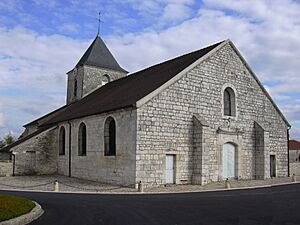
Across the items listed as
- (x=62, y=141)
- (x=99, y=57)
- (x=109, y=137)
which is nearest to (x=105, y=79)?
(x=99, y=57)

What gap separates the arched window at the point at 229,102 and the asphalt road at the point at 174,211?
9.51m

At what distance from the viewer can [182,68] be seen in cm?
2031

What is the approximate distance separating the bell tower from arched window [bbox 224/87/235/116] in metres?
15.6

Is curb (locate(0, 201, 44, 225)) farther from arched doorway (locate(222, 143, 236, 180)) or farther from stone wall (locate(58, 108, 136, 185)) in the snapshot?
arched doorway (locate(222, 143, 236, 180))

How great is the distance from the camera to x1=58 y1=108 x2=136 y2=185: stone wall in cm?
1789

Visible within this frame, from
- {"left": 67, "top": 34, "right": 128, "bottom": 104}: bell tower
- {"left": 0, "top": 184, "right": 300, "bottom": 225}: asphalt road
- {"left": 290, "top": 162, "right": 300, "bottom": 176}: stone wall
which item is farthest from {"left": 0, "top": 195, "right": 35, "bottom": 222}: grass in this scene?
{"left": 67, "top": 34, "right": 128, "bottom": 104}: bell tower

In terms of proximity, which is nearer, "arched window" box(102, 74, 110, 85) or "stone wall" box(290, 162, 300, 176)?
"stone wall" box(290, 162, 300, 176)

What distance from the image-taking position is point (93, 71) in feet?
114

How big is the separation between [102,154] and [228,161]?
24.4ft

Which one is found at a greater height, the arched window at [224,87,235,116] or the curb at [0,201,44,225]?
the arched window at [224,87,235,116]

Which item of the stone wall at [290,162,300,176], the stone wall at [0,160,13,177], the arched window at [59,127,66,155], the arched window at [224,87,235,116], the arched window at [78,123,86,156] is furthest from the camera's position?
the stone wall at [290,162,300,176]

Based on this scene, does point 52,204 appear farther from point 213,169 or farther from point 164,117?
point 213,169

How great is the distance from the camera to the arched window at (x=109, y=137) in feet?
66.0

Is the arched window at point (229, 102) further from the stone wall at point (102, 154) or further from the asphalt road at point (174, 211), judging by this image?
the asphalt road at point (174, 211)
